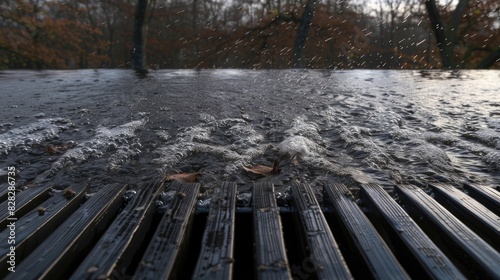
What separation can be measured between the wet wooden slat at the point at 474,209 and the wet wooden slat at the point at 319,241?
550mm

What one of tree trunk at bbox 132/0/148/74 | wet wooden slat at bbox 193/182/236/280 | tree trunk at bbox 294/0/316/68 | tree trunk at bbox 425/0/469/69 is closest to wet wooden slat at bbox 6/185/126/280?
wet wooden slat at bbox 193/182/236/280

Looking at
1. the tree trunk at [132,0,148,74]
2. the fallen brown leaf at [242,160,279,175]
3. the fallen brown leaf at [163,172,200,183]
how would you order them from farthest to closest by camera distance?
the tree trunk at [132,0,148,74] < the fallen brown leaf at [242,160,279,175] < the fallen brown leaf at [163,172,200,183]

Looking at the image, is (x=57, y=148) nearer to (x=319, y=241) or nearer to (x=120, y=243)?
(x=120, y=243)

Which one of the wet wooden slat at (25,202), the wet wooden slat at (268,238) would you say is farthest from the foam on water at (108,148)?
the wet wooden slat at (268,238)

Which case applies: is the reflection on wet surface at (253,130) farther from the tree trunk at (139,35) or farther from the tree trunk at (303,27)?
the tree trunk at (303,27)

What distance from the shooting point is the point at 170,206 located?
1.40 meters

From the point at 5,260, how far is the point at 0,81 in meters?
5.51

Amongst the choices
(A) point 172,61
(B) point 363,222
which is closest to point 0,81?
(B) point 363,222

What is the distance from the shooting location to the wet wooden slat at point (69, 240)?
967 mm

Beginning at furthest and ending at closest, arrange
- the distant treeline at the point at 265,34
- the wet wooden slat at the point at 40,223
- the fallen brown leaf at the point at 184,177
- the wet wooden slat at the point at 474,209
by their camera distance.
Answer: the distant treeline at the point at 265,34 < the fallen brown leaf at the point at 184,177 < the wet wooden slat at the point at 474,209 < the wet wooden slat at the point at 40,223

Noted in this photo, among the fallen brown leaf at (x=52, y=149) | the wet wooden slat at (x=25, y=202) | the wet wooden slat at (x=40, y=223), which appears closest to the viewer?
the wet wooden slat at (x=40, y=223)

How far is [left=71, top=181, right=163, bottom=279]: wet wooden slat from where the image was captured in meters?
0.96

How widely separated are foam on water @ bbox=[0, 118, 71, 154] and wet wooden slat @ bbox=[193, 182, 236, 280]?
2.12 metres

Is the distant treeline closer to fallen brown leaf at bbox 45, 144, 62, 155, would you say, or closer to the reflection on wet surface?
the reflection on wet surface
